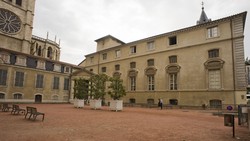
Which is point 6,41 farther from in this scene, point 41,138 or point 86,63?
point 41,138

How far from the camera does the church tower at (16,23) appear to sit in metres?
35.7

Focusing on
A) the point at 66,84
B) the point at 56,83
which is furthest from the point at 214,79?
the point at 56,83

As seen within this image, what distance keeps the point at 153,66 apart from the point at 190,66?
649 centimetres

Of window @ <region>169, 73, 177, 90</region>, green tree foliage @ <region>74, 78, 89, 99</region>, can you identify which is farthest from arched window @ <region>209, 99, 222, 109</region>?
green tree foliage @ <region>74, 78, 89, 99</region>

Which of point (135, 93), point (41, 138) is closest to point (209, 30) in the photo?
point (135, 93)

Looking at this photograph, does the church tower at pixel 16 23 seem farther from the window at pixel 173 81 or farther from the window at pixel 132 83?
the window at pixel 173 81

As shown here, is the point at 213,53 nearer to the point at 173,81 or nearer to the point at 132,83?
the point at 173,81

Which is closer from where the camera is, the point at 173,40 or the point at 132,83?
the point at 173,40

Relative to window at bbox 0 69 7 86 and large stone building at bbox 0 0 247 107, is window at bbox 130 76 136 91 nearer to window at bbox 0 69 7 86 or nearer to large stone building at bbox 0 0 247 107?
large stone building at bbox 0 0 247 107

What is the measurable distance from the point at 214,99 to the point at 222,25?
10548 millimetres

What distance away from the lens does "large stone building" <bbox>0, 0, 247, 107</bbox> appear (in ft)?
69.9

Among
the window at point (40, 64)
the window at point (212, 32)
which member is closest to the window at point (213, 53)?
the window at point (212, 32)

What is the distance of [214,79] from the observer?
22125 mm

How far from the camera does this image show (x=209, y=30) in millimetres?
23688
